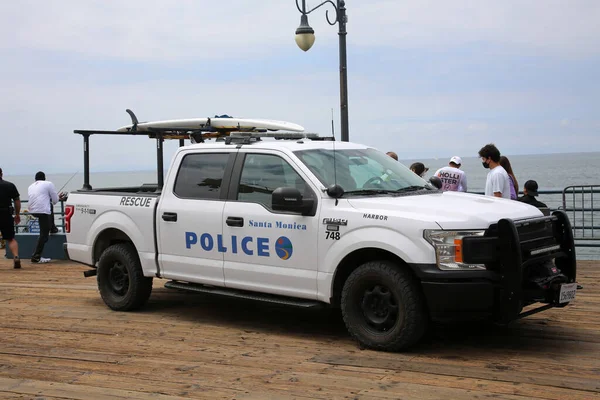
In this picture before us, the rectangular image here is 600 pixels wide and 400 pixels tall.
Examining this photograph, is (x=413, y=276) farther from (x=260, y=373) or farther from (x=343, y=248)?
(x=260, y=373)

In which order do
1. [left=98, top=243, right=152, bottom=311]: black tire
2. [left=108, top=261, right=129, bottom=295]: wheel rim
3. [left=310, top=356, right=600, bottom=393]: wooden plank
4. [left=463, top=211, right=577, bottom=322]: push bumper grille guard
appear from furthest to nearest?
[left=108, top=261, right=129, bottom=295]: wheel rim
[left=98, top=243, right=152, bottom=311]: black tire
[left=463, top=211, right=577, bottom=322]: push bumper grille guard
[left=310, top=356, right=600, bottom=393]: wooden plank

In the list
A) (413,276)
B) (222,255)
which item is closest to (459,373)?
(413,276)

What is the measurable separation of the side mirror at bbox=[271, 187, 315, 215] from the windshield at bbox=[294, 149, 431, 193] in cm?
29

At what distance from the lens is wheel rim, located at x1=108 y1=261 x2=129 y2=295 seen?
958 centimetres

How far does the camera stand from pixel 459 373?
6.48 metres

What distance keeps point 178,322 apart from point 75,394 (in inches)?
109

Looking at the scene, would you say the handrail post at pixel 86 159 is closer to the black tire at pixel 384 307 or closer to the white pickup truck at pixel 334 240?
the white pickup truck at pixel 334 240

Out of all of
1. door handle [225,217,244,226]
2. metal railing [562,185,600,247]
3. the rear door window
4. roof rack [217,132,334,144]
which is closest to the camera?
door handle [225,217,244,226]

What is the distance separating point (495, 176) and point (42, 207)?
8.77 metres

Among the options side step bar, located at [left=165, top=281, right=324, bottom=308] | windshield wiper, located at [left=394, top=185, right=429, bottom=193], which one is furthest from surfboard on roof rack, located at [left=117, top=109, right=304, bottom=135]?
windshield wiper, located at [left=394, top=185, right=429, bottom=193]

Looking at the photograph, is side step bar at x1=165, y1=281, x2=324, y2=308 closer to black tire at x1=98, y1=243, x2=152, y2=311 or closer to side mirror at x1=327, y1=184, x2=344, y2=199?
black tire at x1=98, y1=243, x2=152, y2=311

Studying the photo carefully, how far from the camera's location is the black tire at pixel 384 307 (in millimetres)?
6945

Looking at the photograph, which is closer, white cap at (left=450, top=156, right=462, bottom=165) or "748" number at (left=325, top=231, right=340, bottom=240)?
"748" number at (left=325, top=231, right=340, bottom=240)

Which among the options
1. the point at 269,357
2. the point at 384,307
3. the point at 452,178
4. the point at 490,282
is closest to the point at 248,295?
the point at 269,357
